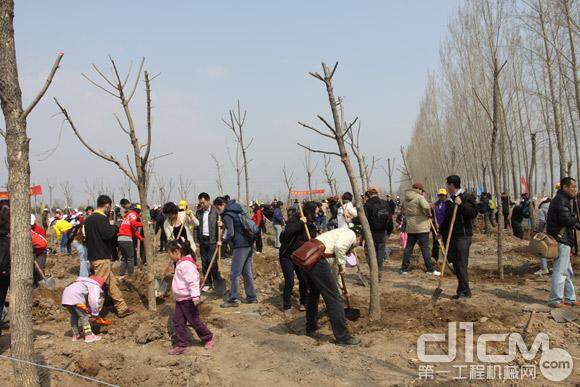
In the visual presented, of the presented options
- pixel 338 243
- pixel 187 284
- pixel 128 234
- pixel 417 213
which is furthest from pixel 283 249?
pixel 128 234

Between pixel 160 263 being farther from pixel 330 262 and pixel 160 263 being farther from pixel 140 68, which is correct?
pixel 330 262

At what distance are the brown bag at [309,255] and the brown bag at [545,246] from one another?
Result: 3.29 m

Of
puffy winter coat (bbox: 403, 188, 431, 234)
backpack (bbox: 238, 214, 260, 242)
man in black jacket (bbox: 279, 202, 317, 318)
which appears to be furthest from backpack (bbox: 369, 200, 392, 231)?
backpack (bbox: 238, 214, 260, 242)

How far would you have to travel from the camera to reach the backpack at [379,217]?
8.11m

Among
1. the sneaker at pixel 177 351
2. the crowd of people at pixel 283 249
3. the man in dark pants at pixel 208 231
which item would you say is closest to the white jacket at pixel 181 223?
the crowd of people at pixel 283 249

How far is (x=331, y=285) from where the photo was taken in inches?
202

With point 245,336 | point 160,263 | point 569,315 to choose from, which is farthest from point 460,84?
point 245,336

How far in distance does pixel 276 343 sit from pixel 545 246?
391cm

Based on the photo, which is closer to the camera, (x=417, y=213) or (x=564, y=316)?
(x=564, y=316)

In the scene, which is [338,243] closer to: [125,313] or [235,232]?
[235,232]

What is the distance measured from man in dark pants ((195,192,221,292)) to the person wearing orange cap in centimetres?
251

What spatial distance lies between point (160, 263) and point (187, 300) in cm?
770

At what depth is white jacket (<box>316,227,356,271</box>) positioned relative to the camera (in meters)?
5.27

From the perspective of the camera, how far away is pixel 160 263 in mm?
12398
